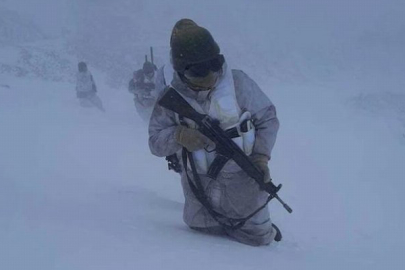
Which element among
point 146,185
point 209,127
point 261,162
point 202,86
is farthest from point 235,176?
point 146,185

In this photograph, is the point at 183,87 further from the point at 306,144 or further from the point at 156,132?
the point at 306,144

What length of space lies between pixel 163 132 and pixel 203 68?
21.2 inches

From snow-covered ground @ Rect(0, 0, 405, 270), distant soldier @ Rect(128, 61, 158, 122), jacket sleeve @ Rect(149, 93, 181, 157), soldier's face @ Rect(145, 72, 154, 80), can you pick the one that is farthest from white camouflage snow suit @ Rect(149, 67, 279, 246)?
soldier's face @ Rect(145, 72, 154, 80)

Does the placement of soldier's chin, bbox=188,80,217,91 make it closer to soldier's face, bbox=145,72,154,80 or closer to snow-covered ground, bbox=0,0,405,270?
snow-covered ground, bbox=0,0,405,270

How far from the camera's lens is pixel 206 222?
3.22 m

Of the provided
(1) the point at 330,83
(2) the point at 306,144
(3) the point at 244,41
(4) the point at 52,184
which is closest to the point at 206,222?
(4) the point at 52,184

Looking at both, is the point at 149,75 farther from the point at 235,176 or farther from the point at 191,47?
the point at 191,47

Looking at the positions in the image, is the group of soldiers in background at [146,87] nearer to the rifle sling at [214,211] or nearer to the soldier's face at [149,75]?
A: the soldier's face at [149,75]

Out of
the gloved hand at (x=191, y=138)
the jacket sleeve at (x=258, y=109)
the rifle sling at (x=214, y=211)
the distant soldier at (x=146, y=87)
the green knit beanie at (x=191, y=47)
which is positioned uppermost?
the distant soldier at (x=146, y=87)

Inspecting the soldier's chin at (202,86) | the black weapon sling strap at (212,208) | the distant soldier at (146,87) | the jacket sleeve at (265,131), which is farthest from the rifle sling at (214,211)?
the distant soldier at (146,87)

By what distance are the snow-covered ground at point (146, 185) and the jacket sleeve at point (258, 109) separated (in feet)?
2.37

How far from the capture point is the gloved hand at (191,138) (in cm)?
271

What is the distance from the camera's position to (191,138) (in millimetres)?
2709

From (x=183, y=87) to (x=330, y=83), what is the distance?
24471 millimetres
